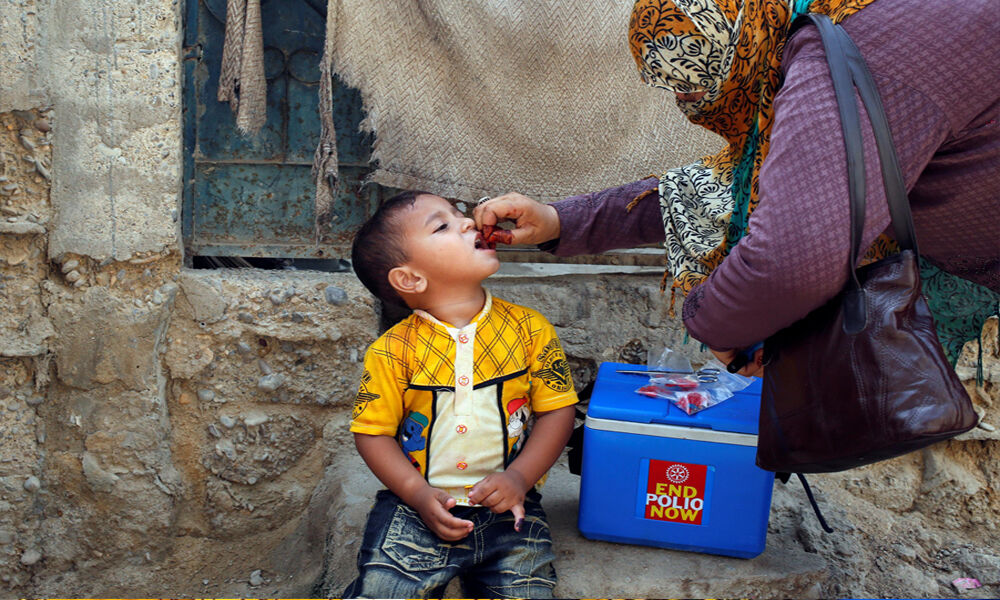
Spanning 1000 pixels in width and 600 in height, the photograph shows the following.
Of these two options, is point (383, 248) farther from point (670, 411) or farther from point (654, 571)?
point (654, 571)

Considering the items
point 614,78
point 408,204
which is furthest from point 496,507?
point 614,78

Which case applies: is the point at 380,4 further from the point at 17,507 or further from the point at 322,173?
the point at 17,507

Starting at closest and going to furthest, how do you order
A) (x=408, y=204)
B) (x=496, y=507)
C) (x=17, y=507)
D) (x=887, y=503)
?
(x=496, y=507), (x=408, y=204), (x=17, y=507), (x=887, y=503)

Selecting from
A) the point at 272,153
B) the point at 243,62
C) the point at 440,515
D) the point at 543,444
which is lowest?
the point at 440,515

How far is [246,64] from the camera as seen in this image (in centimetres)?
219

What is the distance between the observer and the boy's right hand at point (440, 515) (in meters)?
1.70

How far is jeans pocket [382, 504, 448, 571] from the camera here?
1743mm

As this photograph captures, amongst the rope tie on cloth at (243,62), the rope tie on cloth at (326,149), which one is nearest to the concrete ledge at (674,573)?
the rope tie on cloth at (326,149)

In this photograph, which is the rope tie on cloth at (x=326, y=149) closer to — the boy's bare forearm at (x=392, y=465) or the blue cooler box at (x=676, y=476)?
the boy's bare forearm at (x=392, y=465)

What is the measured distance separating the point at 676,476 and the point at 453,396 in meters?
0.55

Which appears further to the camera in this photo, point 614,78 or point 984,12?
point 614,78

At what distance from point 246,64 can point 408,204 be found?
684 millimetres

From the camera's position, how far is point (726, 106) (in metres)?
1.63

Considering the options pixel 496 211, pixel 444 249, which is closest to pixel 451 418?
pixel 444 249
